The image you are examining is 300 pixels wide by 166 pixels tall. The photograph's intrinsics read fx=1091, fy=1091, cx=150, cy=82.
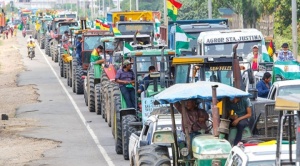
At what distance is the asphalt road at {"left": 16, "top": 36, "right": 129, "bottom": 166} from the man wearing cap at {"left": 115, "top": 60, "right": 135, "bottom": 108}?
1147mm

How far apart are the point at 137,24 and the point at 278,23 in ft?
38.8

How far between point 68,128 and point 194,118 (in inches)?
554

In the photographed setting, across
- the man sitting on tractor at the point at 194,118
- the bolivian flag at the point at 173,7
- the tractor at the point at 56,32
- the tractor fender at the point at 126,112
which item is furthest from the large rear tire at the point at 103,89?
the tractor at the point at 56,32

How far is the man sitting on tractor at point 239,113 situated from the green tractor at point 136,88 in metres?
4.80

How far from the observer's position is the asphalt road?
74.4 ft

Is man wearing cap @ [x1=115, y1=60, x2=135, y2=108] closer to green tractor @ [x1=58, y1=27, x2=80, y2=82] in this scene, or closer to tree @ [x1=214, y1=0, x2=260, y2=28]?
green tractor @ [x1=58, y1=27, x2=80, y2=82]

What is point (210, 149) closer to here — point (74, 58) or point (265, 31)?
point (74, 58)

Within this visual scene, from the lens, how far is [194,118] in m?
15.3

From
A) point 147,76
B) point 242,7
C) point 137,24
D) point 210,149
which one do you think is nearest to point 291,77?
point 147,76

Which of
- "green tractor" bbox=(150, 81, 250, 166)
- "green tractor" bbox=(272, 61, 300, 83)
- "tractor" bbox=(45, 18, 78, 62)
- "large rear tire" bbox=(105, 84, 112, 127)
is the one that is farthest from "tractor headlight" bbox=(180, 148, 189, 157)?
"tractor" bbox=(45, 18, 78, 62)

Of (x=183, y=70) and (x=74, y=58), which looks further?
(x=74, y=58)

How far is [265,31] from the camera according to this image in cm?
7656

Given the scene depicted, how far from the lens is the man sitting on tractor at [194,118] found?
15258mm

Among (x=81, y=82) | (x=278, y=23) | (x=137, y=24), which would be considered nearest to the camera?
(x=81, y=82)
